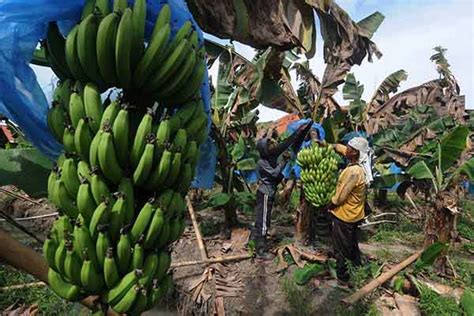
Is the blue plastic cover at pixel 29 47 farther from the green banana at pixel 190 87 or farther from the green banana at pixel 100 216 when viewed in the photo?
the green banana at pixel 100 216

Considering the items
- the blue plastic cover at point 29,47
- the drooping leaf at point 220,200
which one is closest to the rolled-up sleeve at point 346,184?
the drooping leaf at point 220,200

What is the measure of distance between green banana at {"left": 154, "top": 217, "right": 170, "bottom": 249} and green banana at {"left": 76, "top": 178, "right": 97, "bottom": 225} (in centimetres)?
24

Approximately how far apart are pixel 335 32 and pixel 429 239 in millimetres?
2594

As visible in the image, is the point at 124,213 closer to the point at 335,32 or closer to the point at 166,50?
the point at 166,50

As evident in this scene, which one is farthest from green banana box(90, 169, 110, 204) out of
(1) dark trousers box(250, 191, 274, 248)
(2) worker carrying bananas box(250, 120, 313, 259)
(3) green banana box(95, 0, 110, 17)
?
(1) dark trousers box(250, 191, 274, 248)

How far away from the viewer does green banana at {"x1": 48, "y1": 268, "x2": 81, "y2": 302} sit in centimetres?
143

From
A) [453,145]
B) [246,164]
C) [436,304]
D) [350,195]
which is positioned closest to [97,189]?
[350,195]

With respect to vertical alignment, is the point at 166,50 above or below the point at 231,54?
below

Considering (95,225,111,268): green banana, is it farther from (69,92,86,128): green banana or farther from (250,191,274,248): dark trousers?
(250,191,274,248): dark trousers

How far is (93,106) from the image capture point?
1.49 m

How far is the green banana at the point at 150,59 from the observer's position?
1519 millimetres

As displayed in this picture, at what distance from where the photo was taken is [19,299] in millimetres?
4602

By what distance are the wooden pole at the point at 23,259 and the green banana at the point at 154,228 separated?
26 cm

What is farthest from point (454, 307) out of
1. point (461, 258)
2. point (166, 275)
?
point (166, 275)
